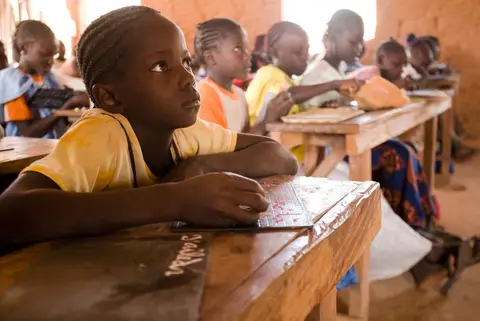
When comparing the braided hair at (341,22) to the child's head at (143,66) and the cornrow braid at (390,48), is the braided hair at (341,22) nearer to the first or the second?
the cornrow braid at (390,48)

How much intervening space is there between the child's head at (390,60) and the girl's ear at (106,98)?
8.21 feet

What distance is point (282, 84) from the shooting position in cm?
214

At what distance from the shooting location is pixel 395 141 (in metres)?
2.18

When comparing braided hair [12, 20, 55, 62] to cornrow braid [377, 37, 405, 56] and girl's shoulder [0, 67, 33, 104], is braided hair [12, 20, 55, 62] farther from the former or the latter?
cornrow braid [377, 37, 405, 56]

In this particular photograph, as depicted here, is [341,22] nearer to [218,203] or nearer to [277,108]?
[277,108]

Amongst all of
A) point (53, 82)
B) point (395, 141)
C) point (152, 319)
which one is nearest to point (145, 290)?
point (152, 319)

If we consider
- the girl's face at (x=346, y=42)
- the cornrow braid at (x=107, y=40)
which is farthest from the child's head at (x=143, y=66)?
the girl's face at (x=346, y=42)

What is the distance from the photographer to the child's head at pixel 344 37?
248cm

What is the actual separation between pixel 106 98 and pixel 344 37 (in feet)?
5.97

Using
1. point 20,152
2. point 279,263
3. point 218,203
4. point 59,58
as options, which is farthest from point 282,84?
point 59,58

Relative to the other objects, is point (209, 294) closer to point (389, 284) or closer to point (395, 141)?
point (389, 284)

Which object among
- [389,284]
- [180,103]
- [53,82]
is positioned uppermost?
[180,103]

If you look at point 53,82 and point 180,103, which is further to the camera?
point 53,82

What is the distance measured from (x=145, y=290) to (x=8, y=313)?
114 millimetres
